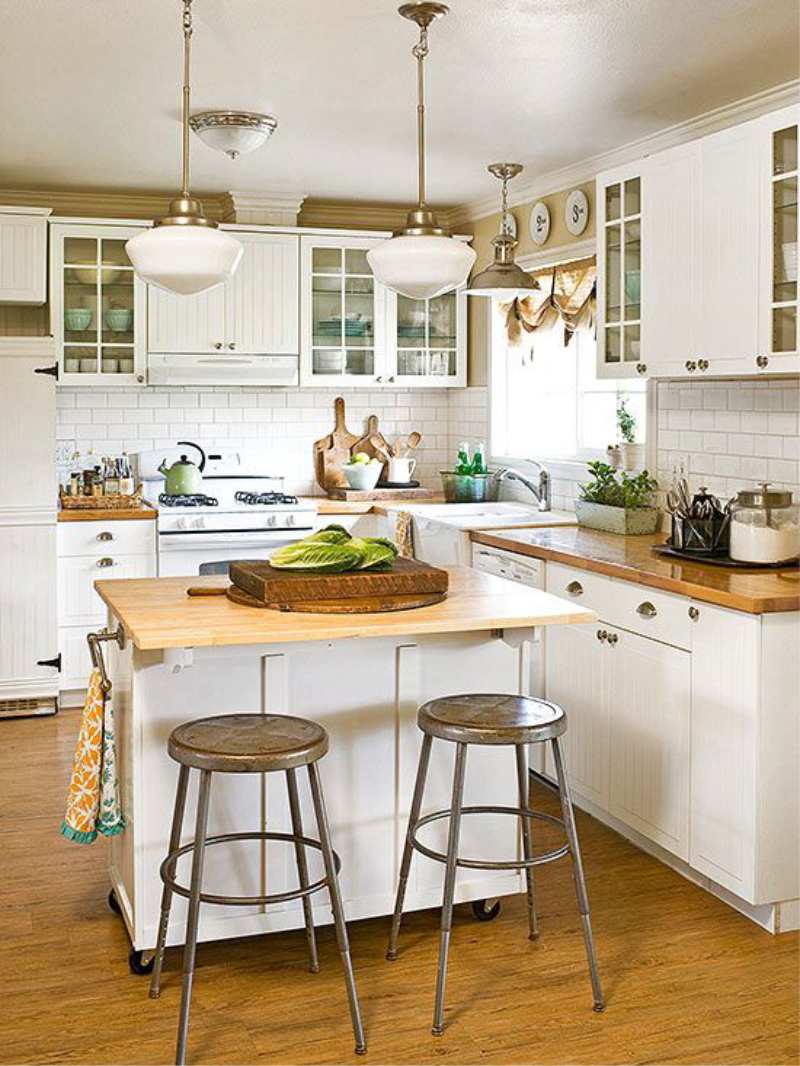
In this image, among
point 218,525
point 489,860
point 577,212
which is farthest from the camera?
point 218,525

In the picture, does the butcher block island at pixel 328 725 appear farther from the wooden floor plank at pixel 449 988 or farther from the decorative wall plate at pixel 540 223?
the decorative wall plate at pixel 540 223

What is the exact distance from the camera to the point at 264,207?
21.4ft

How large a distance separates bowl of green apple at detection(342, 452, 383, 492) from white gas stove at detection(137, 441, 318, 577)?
1.10ft

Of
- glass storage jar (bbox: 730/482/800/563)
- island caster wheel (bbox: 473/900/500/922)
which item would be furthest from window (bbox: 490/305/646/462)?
island caster wheel (bbox: 473/900/500/922)

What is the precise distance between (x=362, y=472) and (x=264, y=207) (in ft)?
4.92

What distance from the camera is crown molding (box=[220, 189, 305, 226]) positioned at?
21.3 feet

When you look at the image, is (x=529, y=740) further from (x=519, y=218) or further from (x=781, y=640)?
(x=519, y=218)

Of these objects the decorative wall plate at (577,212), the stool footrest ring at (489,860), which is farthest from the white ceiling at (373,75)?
the stool footrest ring at (489,860)

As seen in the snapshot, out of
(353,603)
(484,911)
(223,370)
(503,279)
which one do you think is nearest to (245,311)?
(223,370)

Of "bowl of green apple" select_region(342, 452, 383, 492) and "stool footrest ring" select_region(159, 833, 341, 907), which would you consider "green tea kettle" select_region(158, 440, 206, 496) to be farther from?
"stool footrest ring" select_region(159, 833, 341, 907)

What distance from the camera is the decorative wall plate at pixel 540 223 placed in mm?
5941

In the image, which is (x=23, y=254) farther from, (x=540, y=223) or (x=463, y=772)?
(x=463, y=772)

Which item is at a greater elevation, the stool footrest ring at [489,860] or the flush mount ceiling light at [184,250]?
the flush mount ceiling light at [184,250]

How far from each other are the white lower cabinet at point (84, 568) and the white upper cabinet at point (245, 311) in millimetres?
1032
